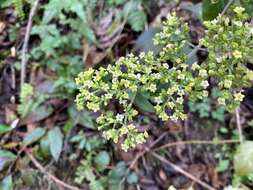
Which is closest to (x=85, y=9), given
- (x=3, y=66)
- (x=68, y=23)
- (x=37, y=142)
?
(x=68, y=23)

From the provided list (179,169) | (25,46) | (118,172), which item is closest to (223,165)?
(179,169)

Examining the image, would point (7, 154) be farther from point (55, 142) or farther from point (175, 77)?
point (175, 77)

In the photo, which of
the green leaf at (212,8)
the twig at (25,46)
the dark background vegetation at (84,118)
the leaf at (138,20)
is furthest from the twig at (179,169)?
the green leaf at (212,8)

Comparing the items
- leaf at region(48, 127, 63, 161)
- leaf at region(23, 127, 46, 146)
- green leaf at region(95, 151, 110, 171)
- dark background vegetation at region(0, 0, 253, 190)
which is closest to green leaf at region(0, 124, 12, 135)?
dark background vegetation at region(0, 0, 253, 190)

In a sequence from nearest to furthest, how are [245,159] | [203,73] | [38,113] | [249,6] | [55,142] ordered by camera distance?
[203,73] < [245,159] < [249,6] < [55,142] < [38,113]

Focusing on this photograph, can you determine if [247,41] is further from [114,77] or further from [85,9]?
[85,9]

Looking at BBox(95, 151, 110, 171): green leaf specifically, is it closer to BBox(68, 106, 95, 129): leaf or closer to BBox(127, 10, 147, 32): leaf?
BBox(68, 106, 95, 129): leaf
